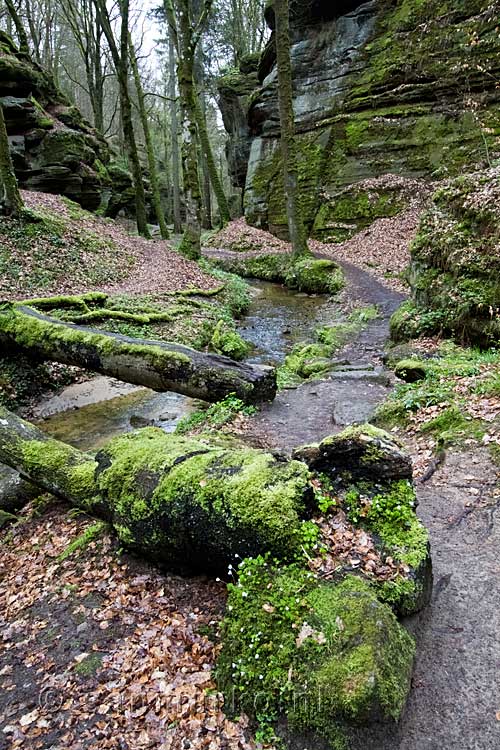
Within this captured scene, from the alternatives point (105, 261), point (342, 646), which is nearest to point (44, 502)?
point (342, 646)

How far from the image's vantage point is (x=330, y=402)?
7.96 meters

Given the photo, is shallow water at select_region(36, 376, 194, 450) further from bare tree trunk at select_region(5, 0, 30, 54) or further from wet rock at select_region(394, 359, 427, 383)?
bare tree trunk at select_region(5, 0, 30, 54)

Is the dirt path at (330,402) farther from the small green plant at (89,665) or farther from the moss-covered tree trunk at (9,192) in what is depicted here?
the moss-covered tree trunk at (9,192)

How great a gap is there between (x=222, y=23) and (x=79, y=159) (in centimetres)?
2649

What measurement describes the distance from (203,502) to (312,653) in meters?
1.31

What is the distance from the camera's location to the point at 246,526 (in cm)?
335

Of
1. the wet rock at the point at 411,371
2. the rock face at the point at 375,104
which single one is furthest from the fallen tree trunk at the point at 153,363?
the rock face at the point at 375,104

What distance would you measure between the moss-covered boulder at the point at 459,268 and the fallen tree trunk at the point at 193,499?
5.78 meters

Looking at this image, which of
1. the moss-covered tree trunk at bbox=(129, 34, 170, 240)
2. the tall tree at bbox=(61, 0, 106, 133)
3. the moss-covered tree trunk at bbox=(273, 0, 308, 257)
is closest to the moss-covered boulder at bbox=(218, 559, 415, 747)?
the moss-covered tree trunk at bbox=(273, 0, 308, 257)

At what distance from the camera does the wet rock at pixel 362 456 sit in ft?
12.4

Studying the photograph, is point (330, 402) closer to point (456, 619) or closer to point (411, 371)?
point (411, 371)

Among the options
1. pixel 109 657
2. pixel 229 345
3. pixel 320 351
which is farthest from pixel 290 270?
pixel 109 657

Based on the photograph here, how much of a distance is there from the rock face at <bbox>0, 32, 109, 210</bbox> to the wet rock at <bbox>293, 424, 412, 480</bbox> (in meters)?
22.9

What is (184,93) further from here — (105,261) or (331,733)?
(331,733)
